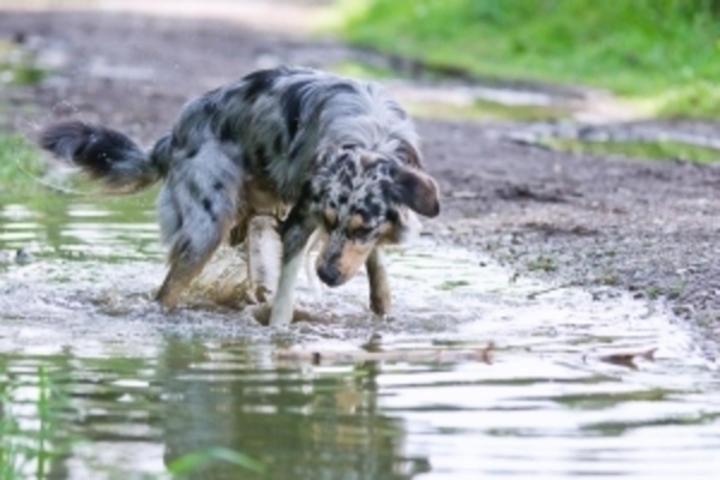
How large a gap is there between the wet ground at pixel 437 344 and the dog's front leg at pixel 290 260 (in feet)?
0.54

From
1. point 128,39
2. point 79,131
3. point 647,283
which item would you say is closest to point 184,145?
point 79,131

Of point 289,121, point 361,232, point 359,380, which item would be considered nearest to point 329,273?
point 361,232

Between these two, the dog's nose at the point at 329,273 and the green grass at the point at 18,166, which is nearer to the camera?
the dog's nose at the point at 329,273

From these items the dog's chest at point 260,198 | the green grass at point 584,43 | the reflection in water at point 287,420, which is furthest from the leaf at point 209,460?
the green grass at point 584,43

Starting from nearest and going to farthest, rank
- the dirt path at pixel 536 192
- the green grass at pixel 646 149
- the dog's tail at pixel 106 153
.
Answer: the dog's tail at pixel 106 153
the dirt path at pixel 536 192
the green grass at pixel 646 149

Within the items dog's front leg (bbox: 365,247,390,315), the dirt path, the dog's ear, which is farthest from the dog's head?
the dirt path

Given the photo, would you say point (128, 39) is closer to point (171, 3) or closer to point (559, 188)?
point (171, 3)

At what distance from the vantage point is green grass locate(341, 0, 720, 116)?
2010cm

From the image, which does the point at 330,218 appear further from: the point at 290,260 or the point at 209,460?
the point at 209,460

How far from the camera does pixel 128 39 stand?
27734 millimetres

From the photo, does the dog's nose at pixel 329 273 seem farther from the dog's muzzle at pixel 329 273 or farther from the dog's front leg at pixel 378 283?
the dog's front leg at pixel 378 283

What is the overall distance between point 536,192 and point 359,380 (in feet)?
20.3

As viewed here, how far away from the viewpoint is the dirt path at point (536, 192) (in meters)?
9.31

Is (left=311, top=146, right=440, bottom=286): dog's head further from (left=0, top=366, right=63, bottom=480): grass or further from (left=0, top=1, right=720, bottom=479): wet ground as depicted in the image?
(left=0, top=366, right=63, bottom=480): grass
